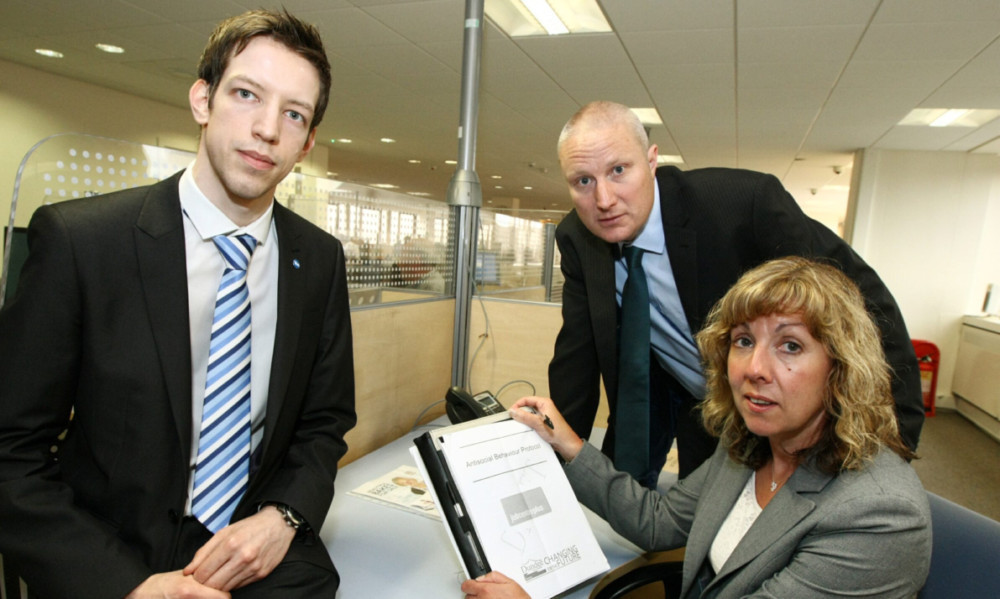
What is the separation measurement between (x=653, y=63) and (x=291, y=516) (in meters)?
4.04

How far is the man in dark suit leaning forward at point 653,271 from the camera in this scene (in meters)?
1.33

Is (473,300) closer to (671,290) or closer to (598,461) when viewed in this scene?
(671,290)

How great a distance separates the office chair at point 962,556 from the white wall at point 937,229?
6766mm

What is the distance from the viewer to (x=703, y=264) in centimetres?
148

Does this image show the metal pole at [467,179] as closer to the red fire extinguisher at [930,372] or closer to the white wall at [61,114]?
the white wall at [61,114]

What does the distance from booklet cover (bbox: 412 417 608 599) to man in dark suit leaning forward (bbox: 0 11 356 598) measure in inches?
9.8

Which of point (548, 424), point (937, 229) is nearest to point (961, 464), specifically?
point (937, 229)

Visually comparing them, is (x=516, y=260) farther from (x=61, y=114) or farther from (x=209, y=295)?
(x=61, y=114)

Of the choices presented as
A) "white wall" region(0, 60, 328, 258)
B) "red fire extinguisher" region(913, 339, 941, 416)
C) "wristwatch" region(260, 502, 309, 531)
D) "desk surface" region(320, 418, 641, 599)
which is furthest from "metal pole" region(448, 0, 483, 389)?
"red fire extinguisher" region(913, 339, 941, 416)

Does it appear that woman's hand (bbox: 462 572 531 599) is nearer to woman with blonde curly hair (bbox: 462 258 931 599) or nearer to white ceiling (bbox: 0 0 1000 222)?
woman with blonde curly hair (bbox: 462 258 931 599)

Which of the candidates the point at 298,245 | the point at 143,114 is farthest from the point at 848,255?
the point at 143,114

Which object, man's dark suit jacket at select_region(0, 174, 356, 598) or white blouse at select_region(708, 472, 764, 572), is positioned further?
white blouse at select_region(708, 472, 764, 572)

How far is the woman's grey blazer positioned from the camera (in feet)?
2.87

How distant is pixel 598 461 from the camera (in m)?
1.31
